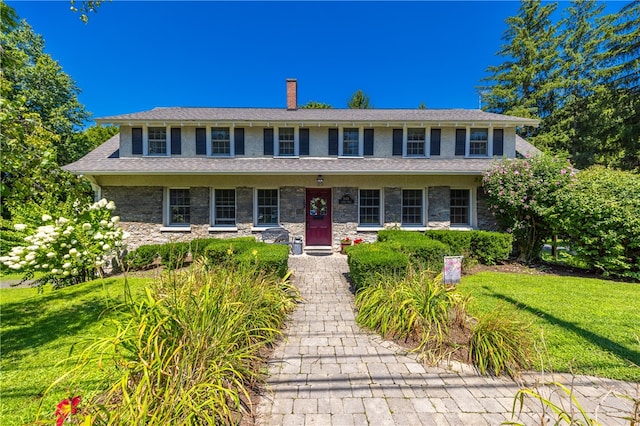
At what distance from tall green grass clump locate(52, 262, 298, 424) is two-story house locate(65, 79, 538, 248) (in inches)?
292

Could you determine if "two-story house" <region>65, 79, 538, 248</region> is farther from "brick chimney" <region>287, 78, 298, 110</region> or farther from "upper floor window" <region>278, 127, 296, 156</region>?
"brick chimney" <region>287, 78, 298, 110</region>

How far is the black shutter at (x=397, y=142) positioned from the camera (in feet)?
37.9

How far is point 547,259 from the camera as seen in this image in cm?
959

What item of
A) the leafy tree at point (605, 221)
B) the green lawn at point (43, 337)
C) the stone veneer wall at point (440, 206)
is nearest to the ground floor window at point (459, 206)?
the stone veneer wall at point (440, 206)

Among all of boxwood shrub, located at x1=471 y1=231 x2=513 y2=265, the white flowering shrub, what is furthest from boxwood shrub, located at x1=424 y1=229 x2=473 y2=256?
the white flowering shrub

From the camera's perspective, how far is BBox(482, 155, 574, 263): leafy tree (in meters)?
8.47

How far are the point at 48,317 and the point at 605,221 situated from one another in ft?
43.6

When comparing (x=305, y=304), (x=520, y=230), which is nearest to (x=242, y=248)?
(x=305, y=304)

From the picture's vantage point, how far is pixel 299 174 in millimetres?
10383

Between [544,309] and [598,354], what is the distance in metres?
1.62

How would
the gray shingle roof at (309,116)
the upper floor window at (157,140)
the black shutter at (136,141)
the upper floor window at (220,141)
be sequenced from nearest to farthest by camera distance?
the gray shingle roof at (309,116) < the black shutter at (136,141) < the upper floor window at (157,140) < the upper floor window at (220,141)

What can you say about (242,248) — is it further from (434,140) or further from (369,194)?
(434,140)

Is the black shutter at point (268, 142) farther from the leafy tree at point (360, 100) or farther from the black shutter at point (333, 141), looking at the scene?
the leafy tree at point (360, 100)

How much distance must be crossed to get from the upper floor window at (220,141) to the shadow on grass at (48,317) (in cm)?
645
